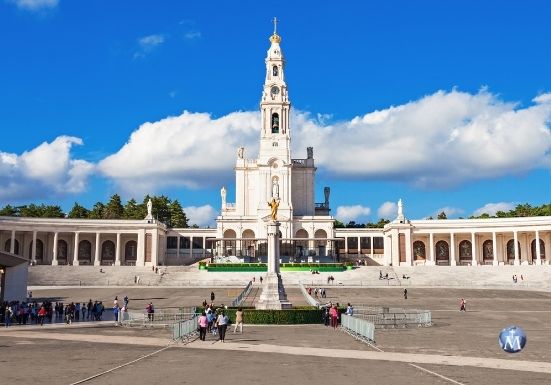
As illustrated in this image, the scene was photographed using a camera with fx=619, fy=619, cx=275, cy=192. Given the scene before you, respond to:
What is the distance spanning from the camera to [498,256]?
107625 mm

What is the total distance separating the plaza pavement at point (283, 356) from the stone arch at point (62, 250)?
240ft

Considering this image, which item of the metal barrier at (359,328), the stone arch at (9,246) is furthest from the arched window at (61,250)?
the metal barrier at (359,328)

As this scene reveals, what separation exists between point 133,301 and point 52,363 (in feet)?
113

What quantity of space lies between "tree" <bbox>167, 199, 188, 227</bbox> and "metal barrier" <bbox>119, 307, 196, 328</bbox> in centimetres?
9015

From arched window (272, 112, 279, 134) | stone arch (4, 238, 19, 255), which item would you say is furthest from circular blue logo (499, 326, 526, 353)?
arched window (272, 112, 279, 134)

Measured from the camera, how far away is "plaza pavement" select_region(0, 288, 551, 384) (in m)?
18.8

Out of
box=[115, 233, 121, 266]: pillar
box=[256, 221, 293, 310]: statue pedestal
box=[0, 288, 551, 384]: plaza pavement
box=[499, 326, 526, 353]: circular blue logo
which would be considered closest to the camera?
box=[499, 326, 526, 353]: circular blue logo

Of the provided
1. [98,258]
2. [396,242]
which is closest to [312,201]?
[396,242]

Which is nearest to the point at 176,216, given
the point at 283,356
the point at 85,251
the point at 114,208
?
the point at 114,208

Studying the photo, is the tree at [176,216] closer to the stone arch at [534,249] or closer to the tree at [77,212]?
the tree at [77,212]

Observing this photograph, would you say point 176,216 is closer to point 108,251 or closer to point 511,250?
point 108,251

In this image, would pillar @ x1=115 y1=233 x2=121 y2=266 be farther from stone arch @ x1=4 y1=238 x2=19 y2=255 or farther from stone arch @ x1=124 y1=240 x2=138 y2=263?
stone arch @ x1=4 y1=238 x2=19 y2=255

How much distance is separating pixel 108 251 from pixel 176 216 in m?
24.4

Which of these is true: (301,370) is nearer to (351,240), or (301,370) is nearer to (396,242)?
(396,242)
